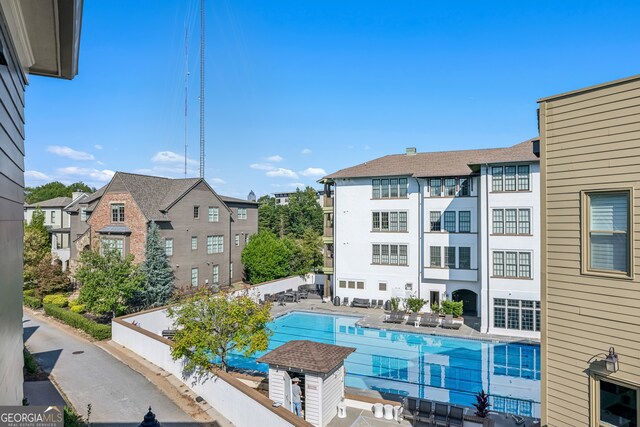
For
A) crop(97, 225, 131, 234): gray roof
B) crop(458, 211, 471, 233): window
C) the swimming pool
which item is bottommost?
the swimming pool

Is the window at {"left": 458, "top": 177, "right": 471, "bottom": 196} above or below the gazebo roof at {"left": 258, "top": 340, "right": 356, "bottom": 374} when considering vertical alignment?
above

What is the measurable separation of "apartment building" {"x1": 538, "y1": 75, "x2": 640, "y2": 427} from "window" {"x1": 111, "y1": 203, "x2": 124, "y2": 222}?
92.6 feet

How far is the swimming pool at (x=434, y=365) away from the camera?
15922 millimetres

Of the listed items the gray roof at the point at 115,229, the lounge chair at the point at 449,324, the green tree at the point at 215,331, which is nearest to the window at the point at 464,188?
the lounge chair at the point at 449,324

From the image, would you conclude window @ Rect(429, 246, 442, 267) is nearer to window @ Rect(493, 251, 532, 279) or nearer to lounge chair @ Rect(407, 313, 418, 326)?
lounge chair @ Rect(407, 313, 418, 326)

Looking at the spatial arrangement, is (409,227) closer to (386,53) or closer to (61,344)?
(386,53)

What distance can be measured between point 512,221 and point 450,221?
435cm

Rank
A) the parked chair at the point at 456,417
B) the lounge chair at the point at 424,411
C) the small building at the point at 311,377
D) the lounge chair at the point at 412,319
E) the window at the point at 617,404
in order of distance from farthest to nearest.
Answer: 1. the lounge chair at the point at 412,319
2. the lounge chair at the point at 424,411
3. the small building at the point at 311,377
4. the parked chair at the point at 456,417
5. the window at the point at 617,404

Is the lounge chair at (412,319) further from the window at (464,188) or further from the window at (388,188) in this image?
the window at (464,188)

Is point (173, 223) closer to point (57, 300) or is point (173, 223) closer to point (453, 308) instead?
point (57, 300)

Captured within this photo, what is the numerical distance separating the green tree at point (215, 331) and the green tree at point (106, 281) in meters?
8.64

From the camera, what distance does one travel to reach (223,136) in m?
38.7

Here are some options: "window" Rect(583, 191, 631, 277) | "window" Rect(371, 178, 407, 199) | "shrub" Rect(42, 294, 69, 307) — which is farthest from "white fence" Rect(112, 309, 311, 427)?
"window" Rect(371, 178, 407, 199)

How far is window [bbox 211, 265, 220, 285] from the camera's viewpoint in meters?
33.0
